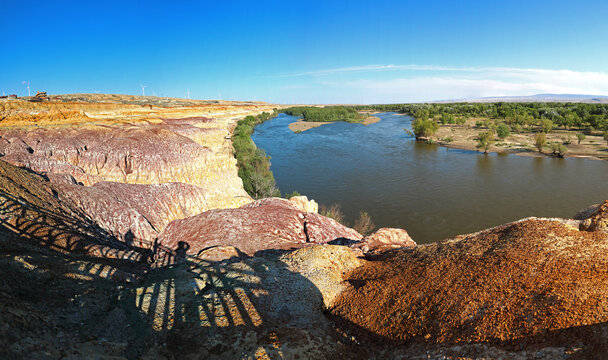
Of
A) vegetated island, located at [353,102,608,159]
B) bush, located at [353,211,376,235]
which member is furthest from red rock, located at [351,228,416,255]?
vegetated island, located at [353,102,608,159]

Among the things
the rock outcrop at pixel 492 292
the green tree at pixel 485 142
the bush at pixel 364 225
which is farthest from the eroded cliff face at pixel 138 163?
the green tree at pixel 485 142

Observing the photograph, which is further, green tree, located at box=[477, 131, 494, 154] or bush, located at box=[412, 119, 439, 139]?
bush, located at box=[412, 119, 439, 139]

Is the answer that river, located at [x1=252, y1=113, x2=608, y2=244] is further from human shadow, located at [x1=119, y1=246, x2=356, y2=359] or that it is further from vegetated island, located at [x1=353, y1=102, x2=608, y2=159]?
human shadow, located at [x1=119, y1=246, x2=356, y2=359]

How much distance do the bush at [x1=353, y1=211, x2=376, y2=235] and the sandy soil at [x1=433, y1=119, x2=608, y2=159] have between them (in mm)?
38024

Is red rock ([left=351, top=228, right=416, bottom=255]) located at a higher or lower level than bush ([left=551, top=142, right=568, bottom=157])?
lower

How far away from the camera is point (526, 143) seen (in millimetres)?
53938

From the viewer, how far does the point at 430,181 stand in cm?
3703

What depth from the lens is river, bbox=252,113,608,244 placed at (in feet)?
88.7

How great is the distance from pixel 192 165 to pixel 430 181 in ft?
96.5

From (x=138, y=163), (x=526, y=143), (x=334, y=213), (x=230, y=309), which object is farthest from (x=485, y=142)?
(x=230, y=309)

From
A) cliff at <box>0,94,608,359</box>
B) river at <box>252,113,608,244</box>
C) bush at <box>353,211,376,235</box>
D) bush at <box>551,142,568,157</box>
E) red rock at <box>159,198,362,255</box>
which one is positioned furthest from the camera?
bush at <box>551,142,568,157</box>

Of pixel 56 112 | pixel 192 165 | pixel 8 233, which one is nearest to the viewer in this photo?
pixel 8 233

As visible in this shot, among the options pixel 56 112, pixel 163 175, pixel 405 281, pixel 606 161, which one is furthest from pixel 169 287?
pixel 606 161

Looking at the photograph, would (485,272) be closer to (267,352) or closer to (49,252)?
(267,352)
